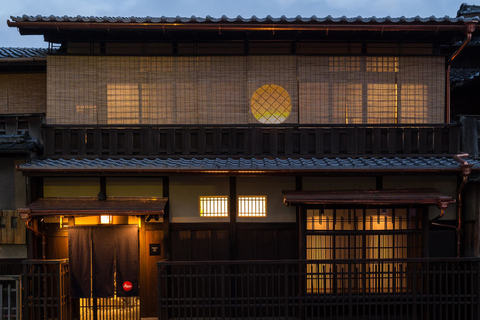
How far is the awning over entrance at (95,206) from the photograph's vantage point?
842cm

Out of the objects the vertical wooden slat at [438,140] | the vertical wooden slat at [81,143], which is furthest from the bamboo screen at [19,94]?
the vertical wooden slat at [438,140]

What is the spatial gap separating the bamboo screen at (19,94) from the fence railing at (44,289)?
5.19 metres

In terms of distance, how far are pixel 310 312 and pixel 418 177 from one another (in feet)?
16.2

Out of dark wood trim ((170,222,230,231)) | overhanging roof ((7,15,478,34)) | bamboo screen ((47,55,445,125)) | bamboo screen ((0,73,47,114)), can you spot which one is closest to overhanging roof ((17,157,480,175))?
bamboo screen ((47,55,445,125))

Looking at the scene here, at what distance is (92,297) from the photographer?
8883 millimetres

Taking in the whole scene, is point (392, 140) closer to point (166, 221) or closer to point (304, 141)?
point (304, 141)

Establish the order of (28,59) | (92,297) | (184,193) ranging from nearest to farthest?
(92,297) → (184,193) → (28,59)

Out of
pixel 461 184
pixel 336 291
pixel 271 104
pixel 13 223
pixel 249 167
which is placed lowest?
pixel 336 291

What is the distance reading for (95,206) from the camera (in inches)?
342

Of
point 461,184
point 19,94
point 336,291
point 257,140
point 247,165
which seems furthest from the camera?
point 19,94

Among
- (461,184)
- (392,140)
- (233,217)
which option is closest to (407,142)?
(392,140)

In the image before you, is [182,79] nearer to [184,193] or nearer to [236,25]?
[236,25]

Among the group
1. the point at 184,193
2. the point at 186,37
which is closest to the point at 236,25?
the point at 186,37

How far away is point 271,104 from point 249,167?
2463 mm
